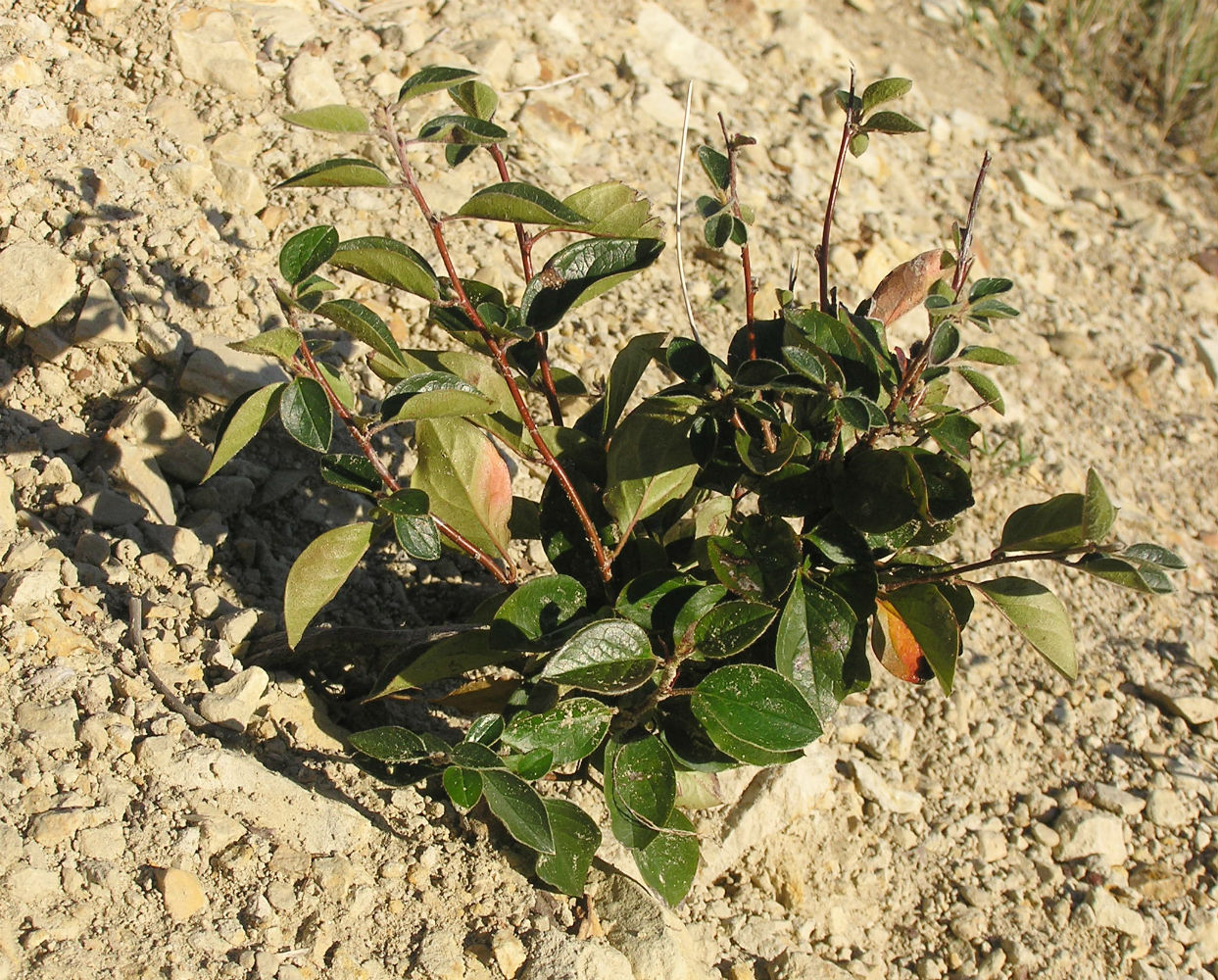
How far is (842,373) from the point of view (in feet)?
5.21

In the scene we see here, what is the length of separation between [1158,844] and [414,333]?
70.0 inches

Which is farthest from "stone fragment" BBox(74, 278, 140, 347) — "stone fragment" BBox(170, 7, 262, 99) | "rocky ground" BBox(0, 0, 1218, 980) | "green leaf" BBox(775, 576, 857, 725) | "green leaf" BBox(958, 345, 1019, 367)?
"green leaf" BBox(958, 345, 1019, 367)

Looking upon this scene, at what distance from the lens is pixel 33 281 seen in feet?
6.84

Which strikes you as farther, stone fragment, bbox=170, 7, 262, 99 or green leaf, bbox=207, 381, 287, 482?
stone fragment, bbox=170, 7, 262, 99

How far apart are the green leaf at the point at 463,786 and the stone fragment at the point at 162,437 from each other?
0.87 metres

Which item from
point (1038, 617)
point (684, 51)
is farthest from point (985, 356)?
point (684, 51)

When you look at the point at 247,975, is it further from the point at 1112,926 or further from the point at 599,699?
the point at 1112,926

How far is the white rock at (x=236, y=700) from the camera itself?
173 cm

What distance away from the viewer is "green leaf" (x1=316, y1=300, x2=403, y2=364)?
143cm

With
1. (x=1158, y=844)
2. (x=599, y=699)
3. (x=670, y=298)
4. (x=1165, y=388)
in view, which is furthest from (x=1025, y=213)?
(x=599, y=699)

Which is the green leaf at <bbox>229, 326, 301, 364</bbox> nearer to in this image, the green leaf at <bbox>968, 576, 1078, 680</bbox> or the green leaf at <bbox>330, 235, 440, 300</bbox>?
the green leaf at <bbox>330, 235, 440, 300</bbox>

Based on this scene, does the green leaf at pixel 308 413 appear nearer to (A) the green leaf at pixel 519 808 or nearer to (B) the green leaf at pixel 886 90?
(A) the green leaf at pixel 519 808

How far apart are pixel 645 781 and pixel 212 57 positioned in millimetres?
1999

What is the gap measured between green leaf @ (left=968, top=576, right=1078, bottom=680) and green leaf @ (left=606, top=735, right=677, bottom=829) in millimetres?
504
